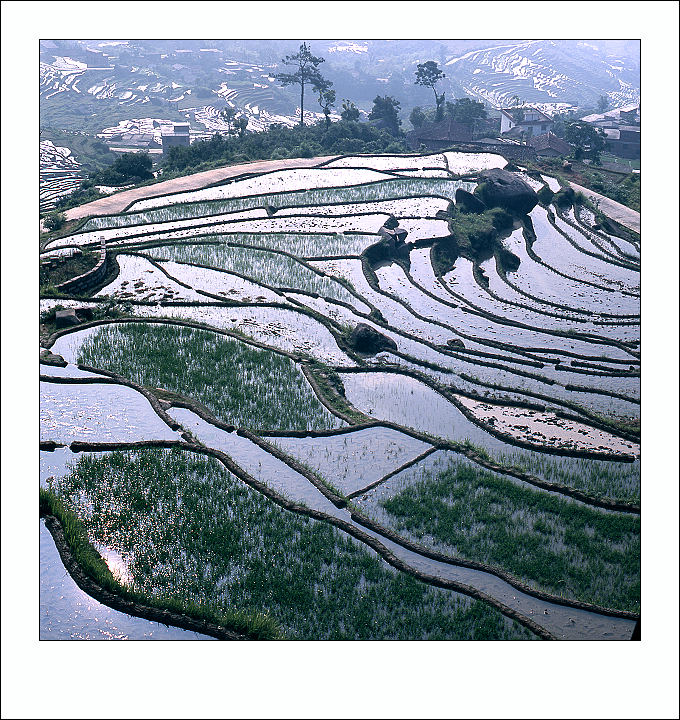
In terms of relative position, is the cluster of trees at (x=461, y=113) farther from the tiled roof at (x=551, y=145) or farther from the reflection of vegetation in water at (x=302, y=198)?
the reflection of vegetation in water at (x=302, y=198)

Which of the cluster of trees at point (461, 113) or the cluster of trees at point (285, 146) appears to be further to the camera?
the cluster of trees at point (461, 113)

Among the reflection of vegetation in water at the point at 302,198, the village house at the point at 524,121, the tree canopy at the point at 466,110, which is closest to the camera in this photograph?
the reflection of vegetation in water at the point at 302,198

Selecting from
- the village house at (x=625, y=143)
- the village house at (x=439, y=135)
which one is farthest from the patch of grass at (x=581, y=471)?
the village house at (x=625, y=143)

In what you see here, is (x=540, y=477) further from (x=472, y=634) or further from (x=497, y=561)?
(x=472, y=634)

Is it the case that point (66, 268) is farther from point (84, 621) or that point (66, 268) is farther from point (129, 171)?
point (129, 171)

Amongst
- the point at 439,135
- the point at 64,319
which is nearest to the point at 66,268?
the point at 64,319

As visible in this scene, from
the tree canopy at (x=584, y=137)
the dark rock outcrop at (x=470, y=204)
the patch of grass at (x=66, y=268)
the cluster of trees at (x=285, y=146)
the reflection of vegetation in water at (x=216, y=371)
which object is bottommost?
the reflection of vegetation in water at (x=216, y=371)
